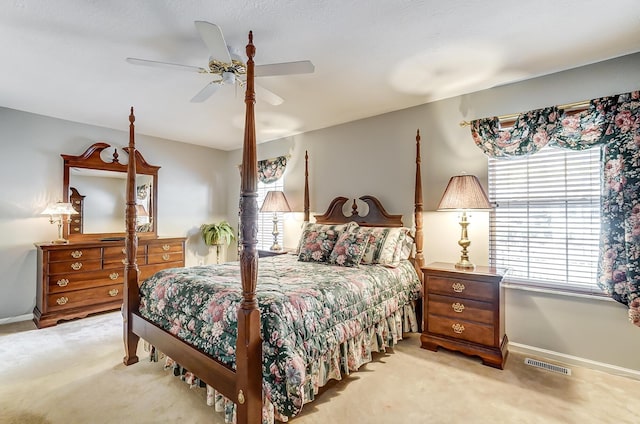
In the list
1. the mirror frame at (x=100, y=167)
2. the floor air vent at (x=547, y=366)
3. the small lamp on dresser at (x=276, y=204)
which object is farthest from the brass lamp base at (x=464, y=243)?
the mirror frame at (x=100, y=167)

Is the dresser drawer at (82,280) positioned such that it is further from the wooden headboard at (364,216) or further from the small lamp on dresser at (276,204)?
the wooden headboard at (364,216)

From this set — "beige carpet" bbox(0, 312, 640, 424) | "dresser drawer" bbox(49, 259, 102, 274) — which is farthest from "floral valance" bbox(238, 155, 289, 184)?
"beige carpet" bbox(0, 312, 640, 424)

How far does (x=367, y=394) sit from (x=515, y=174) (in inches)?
93.2

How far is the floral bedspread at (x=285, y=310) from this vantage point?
1.66 metres

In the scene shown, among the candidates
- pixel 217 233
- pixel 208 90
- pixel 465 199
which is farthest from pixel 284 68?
pixel 217 233

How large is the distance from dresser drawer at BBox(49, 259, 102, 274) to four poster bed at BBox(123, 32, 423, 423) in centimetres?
170

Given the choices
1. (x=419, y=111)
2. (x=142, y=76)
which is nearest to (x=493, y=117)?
(x=419, y=111)

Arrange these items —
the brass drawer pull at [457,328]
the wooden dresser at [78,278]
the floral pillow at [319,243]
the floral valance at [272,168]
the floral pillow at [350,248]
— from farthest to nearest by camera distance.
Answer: the floral valance at [272,168]
the wooden dresser at [78,278]
the floral pillow at [319,243]
the floral pillow at [350,248]
the brass drawer pull at [457,328]

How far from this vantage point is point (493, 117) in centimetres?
290

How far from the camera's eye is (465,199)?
275 cm

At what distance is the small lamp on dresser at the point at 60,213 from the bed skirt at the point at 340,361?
2.37 m

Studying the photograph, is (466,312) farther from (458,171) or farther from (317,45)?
(317,45)

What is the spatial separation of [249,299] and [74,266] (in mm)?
3287

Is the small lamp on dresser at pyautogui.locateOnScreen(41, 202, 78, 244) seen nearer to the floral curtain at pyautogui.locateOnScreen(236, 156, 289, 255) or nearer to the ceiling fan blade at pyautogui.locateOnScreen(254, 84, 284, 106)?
the floral curtain at pyautogui.locateOnScreen(236, 156, 289, 255)
